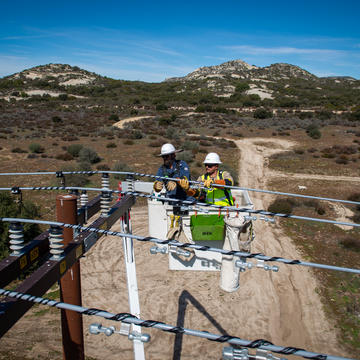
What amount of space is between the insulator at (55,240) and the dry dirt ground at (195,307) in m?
4.70

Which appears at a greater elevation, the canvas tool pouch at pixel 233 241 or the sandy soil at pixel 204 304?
the canvas tool pouch at pixel 233 241

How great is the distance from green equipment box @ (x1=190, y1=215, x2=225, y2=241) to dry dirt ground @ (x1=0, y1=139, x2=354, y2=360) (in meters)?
3.06

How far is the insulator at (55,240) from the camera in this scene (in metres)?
2.70

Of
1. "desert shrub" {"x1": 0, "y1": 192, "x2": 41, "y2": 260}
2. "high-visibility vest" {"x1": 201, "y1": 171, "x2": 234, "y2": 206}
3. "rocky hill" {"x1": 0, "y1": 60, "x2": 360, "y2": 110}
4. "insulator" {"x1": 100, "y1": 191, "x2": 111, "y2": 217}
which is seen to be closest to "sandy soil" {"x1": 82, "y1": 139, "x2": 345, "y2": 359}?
Answer: "desert shrub" {"x1": 0, "y1": 192, "x2": 41, "y2": 260}

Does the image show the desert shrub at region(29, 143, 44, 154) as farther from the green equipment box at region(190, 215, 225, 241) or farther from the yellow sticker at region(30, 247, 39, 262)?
the yellow sticker at region(30, 247, 39, 262)

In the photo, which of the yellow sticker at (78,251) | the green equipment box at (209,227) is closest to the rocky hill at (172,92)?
the green equipment box at (209,227)

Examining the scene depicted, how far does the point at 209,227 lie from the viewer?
4.97m

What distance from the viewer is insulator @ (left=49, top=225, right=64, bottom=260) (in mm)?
2696

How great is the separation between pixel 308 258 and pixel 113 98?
6456cm

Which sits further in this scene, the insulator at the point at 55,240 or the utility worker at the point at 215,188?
the utility worker at the point at 215,188

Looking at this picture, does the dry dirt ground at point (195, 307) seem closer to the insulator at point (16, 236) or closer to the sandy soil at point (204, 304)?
the sandy soil at point (204, 304)

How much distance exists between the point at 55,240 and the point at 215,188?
334 cm

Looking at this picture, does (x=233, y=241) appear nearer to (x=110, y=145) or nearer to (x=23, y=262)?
(x=23, y=262)

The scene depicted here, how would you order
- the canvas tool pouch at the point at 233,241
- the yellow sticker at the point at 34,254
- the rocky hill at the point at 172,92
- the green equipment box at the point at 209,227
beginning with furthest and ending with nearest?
the rocky hill at the point at 172,92 < the green equipment box at the point at 209,227 < the canvas tool pouch at the point at 233,241 < the yellow sticker at the point at 34,254
